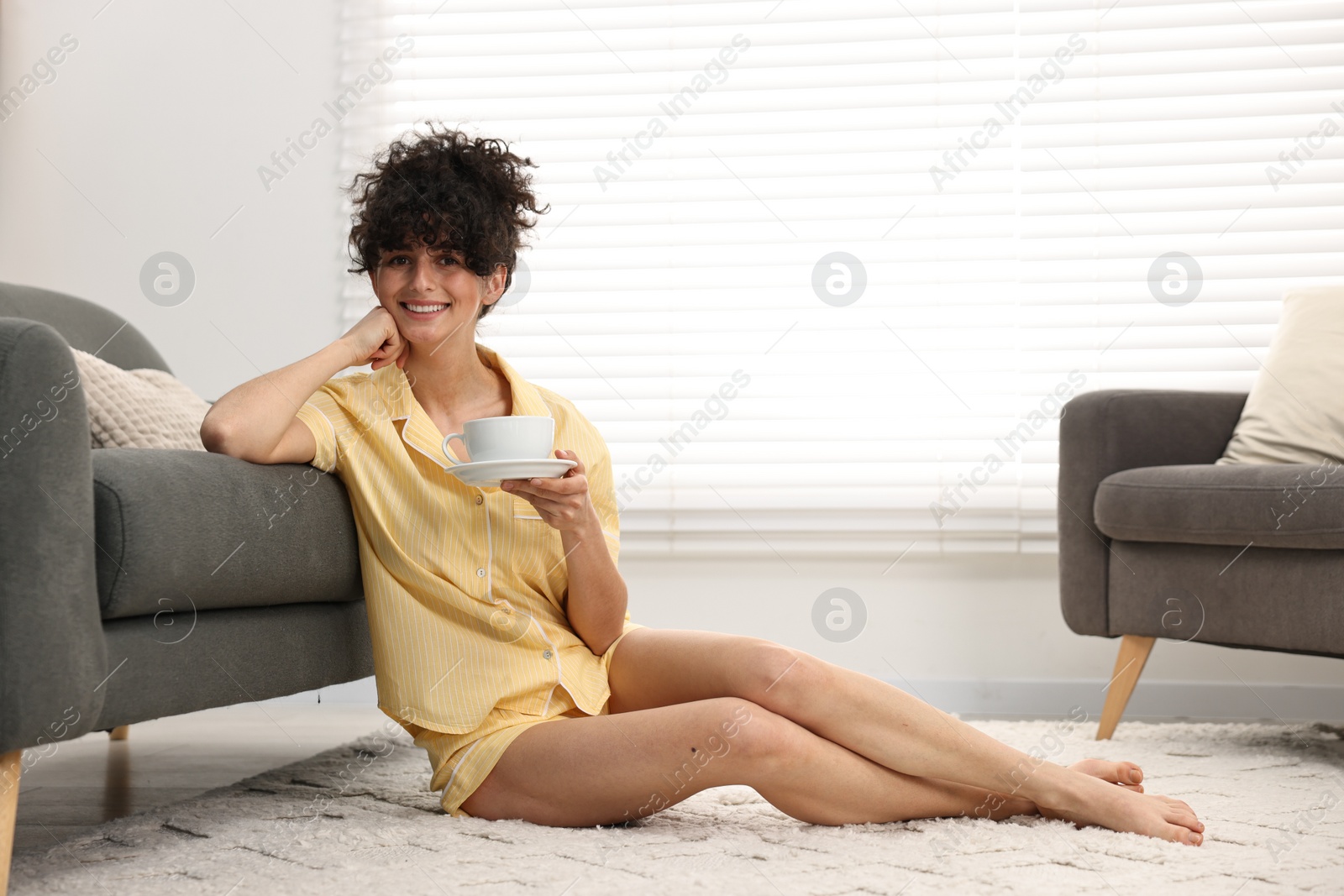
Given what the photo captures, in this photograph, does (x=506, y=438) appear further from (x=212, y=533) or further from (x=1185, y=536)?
(x=1185, y=536)

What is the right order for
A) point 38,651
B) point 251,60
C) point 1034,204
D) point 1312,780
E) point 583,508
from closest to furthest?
1. point 38,651
2. point 583,508
3. point 1312,780
4. point 1034,204
5. point 251,60

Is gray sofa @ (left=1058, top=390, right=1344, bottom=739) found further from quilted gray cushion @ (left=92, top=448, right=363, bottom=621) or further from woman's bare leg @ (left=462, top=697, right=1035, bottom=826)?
quilted gray cushion @ (left=92, top=448, right=363, bottom=621)

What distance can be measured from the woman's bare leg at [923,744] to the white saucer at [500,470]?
36cm

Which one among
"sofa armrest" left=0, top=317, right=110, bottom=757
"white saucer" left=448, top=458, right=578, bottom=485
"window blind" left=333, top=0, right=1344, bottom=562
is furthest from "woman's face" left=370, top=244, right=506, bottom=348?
"window blind" left=333, top=0, right=1344, bottom=562

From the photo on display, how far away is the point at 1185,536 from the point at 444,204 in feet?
4.65

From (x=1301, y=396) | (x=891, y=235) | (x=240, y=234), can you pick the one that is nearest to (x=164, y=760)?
(x=240, y=234)

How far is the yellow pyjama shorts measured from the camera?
4.50 feet

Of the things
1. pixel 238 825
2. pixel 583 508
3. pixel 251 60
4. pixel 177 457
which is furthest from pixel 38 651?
pixel 251 60

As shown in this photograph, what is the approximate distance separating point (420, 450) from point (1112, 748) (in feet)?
4.65

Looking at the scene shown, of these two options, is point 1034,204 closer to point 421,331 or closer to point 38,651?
point 421,331

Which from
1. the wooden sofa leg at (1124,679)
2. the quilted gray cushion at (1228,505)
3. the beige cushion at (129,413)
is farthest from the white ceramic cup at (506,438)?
the wooden sofa leg at (1124,679)

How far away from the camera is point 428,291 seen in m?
1.49

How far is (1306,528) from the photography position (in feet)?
5.90

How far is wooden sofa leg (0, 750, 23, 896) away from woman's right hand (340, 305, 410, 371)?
1.99 feet
